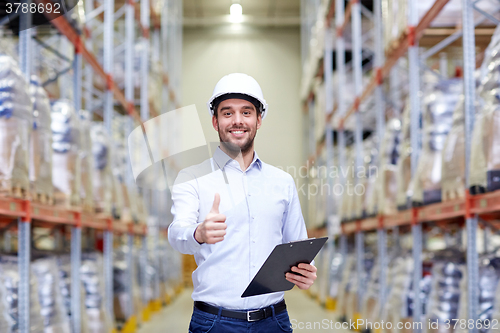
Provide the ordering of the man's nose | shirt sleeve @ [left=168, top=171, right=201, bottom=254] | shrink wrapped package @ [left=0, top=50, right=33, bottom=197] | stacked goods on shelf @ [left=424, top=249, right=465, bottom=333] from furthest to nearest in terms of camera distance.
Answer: stacked goods on shelf @ [left=424, top=249, right=465, bottom=333] < shrink wrapped package @ [left=0, top=50, right=33, bottom=197] < the man's nose < shirt sleeve @ [left=168, top=171, right=201, bottom=254]

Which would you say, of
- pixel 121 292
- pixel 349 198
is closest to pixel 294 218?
pixel 121 292

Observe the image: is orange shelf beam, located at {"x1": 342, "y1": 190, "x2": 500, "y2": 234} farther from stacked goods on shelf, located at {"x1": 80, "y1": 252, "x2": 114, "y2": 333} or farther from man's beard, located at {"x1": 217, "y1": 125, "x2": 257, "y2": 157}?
stacked goods on shelf, located at {"x1": 80, "y1": 252, "x2": 114, "y2": 333}

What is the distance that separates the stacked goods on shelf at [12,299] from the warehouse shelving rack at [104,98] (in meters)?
0.07

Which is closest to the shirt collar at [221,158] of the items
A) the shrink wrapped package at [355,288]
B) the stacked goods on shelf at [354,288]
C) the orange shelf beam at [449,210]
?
the orange shelf beam at [449,210]

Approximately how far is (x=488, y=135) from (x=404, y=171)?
1.92 m

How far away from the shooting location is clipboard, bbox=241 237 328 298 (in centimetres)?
167

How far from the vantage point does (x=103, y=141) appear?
20.0 feet

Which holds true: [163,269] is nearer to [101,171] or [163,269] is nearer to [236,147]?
[101,171]

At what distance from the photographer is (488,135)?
309 cm

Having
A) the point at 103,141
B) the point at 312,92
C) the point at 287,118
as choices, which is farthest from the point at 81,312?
the point at 312,92

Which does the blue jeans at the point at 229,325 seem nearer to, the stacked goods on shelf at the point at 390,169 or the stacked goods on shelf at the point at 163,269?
the stacked goods on shelf at the point at 390,169

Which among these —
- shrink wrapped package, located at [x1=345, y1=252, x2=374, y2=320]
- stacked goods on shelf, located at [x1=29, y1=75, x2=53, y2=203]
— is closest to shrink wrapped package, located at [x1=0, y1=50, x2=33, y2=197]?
stacked goods on shelf, located at [x1=29, y1=75, x2=53, y2=203]

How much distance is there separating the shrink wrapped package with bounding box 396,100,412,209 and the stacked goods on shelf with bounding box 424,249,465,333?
0.90 metres

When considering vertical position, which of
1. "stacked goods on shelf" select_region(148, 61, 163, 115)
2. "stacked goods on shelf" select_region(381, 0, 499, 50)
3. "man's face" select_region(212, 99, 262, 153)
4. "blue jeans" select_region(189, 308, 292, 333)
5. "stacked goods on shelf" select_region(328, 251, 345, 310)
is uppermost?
"stacked goods on shelf" select_region(148, 61, 163, 115)
